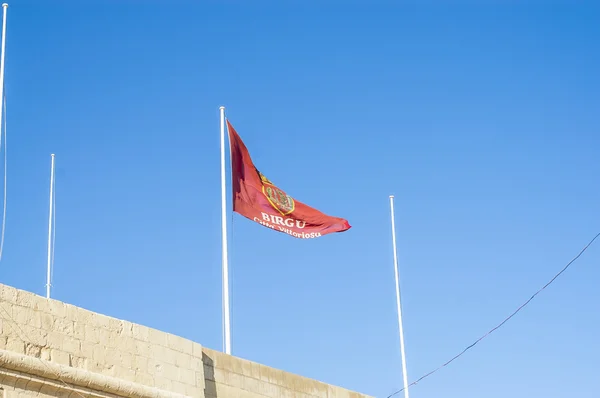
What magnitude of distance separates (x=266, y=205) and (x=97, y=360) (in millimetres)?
5535

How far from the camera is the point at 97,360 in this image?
10.3 metres

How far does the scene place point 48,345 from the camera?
9.80 meters

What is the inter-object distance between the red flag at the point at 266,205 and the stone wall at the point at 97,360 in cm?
334

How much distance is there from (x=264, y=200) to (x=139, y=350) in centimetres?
497

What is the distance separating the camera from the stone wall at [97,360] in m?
9.48

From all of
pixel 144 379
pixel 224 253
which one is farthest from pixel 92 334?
pixel 224 253

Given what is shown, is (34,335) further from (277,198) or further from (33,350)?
(277,198)

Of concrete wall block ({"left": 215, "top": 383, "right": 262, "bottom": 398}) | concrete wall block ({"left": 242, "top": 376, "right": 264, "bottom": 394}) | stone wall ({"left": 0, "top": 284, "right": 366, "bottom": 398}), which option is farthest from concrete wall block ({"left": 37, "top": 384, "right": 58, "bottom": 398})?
concrete wall block ({"left": 242, "top": 376, "right": 264, "bottom": 394})

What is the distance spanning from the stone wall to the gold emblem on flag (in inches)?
141

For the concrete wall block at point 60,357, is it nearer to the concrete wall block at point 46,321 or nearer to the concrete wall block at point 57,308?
the concrete wall block at point 46,321

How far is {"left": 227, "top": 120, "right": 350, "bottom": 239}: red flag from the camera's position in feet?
50.1

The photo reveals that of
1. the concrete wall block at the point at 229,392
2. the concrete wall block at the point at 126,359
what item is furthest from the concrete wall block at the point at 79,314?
the concrete wall block at the point at 229,392

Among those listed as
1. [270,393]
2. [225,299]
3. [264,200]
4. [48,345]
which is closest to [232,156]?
[264,200]

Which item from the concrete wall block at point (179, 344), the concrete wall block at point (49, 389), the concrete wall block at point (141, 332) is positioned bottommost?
the concrete wall block at point (49, 389)
